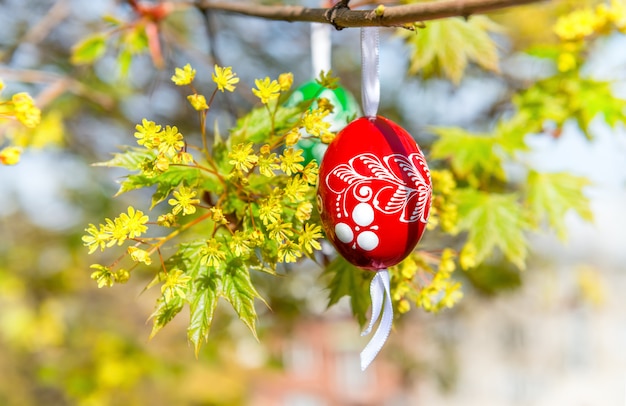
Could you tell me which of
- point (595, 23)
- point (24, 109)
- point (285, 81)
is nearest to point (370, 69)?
point (285, 81)

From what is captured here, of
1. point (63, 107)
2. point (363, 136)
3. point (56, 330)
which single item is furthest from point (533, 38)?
point (56, 330)

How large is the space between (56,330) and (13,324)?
16.0 inches

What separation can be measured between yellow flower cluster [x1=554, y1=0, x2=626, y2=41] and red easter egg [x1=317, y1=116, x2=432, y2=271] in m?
0.82

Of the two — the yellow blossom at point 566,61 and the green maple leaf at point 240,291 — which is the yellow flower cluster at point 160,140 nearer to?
the green maple leaf at point 240,291

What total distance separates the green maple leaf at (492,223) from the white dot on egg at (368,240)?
49 cm

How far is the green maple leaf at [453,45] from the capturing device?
1.34 m

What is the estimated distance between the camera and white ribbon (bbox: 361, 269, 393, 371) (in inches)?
30.8

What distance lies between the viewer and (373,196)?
0.76m

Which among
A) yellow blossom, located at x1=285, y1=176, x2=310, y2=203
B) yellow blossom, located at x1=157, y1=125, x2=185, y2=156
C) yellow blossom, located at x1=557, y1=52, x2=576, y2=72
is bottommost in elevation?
yellow blossom, located at x1=557, y1=52, x2=576, y2=72

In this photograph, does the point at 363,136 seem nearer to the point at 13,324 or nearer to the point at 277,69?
the point at 277,69

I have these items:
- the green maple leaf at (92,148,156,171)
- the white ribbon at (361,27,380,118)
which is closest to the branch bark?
the white ribbon at (361,27,380,118)

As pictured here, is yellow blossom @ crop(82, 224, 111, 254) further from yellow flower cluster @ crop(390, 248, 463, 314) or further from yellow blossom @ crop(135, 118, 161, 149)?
yellow flower cluster @ crop(390, 248, 463, 314)

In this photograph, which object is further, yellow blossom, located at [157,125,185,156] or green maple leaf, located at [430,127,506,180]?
green maple leaf, located at [430,127,506,180]

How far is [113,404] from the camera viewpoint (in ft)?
12.0
